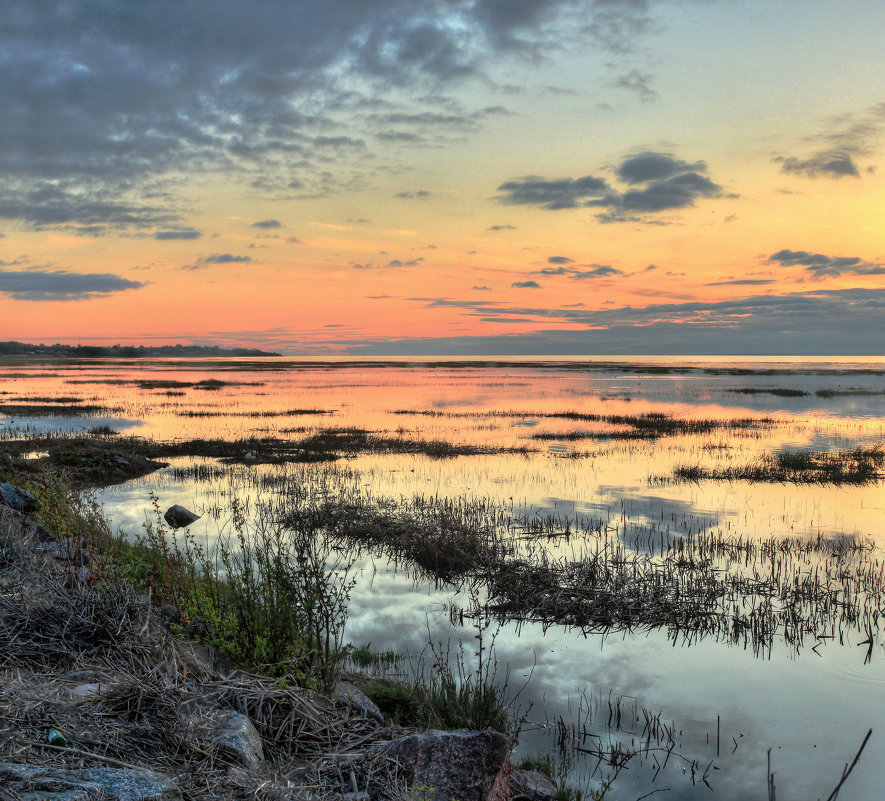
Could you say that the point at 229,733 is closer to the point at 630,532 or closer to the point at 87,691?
the point at 87,691

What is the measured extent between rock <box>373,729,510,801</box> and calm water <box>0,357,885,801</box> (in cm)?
235

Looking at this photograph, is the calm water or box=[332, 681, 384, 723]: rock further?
the calm water

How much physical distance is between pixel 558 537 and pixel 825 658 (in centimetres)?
631

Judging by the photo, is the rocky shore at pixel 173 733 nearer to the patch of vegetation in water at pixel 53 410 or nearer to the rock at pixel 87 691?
the rock at pixel 87 691

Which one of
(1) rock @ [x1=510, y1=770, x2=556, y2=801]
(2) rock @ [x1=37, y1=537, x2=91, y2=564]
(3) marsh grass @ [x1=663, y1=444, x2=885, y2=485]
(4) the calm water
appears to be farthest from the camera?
(3) marsh grass @ [x1=663, y1=444, x2=885, y2=485]

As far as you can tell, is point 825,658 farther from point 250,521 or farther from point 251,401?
point 251,401

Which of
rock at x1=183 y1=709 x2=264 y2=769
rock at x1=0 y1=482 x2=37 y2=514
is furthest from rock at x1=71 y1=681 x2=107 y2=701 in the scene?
rock at x1=0 y1=482 x2=37 y2=514

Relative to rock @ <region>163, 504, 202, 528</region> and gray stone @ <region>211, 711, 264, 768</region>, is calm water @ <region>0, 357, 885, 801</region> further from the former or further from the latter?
gray stone @ <region>211, 711, 264, 768</region>

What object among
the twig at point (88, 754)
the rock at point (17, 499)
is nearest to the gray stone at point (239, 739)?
the twig at point (88, 754)

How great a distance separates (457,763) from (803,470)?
23.2 metres

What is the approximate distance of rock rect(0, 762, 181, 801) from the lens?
10.4 feet

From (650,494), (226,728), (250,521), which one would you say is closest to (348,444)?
(250,521)

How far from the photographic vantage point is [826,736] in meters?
7.13

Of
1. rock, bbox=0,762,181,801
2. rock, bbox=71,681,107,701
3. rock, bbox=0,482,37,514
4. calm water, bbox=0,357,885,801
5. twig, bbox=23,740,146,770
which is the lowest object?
calm water, bbox=0,357,885,801
